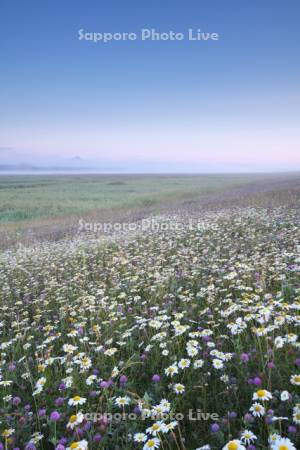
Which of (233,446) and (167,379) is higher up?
(233,446)

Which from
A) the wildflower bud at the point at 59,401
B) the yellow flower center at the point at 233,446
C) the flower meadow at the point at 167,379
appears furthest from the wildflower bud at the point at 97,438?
the yellow flower center at the point at 233,446

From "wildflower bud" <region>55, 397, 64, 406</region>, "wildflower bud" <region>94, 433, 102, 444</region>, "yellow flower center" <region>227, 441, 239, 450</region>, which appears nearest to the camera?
"yellow flower center" <region>227, 441, 239, 450</region>

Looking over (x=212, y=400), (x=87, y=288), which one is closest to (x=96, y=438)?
(x=212, y=400)

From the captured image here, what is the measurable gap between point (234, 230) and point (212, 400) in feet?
22.8

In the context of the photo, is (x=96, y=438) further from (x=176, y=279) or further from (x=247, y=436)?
(x=176, y=279)

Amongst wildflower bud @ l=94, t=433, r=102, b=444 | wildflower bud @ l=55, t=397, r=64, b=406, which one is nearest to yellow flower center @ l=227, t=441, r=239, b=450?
wildflower bud @ l=94, t=433, r=102, b=444

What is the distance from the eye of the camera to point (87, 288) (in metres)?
6.29

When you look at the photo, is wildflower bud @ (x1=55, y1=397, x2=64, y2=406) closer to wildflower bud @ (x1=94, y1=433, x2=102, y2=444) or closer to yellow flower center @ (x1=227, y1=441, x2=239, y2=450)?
wildflower bud @ (x1=94, y1=433, x2=102, y2=444)

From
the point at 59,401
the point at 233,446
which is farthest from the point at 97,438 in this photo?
the point at 233,446

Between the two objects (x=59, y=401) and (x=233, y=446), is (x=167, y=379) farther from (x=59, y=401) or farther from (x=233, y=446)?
(x=233, y=446)

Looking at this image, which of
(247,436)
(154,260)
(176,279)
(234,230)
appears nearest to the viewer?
(247,436)

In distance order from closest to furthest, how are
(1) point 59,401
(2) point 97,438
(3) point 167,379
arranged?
(2) point 97,438, (1) point 59,401, (3) point 167,379

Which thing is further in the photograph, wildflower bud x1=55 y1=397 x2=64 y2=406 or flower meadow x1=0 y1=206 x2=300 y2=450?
wildflower bud x1=55 y1=397 x2=64 y2=406

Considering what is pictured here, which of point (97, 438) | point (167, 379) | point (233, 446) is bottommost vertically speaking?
point (167, 379)
